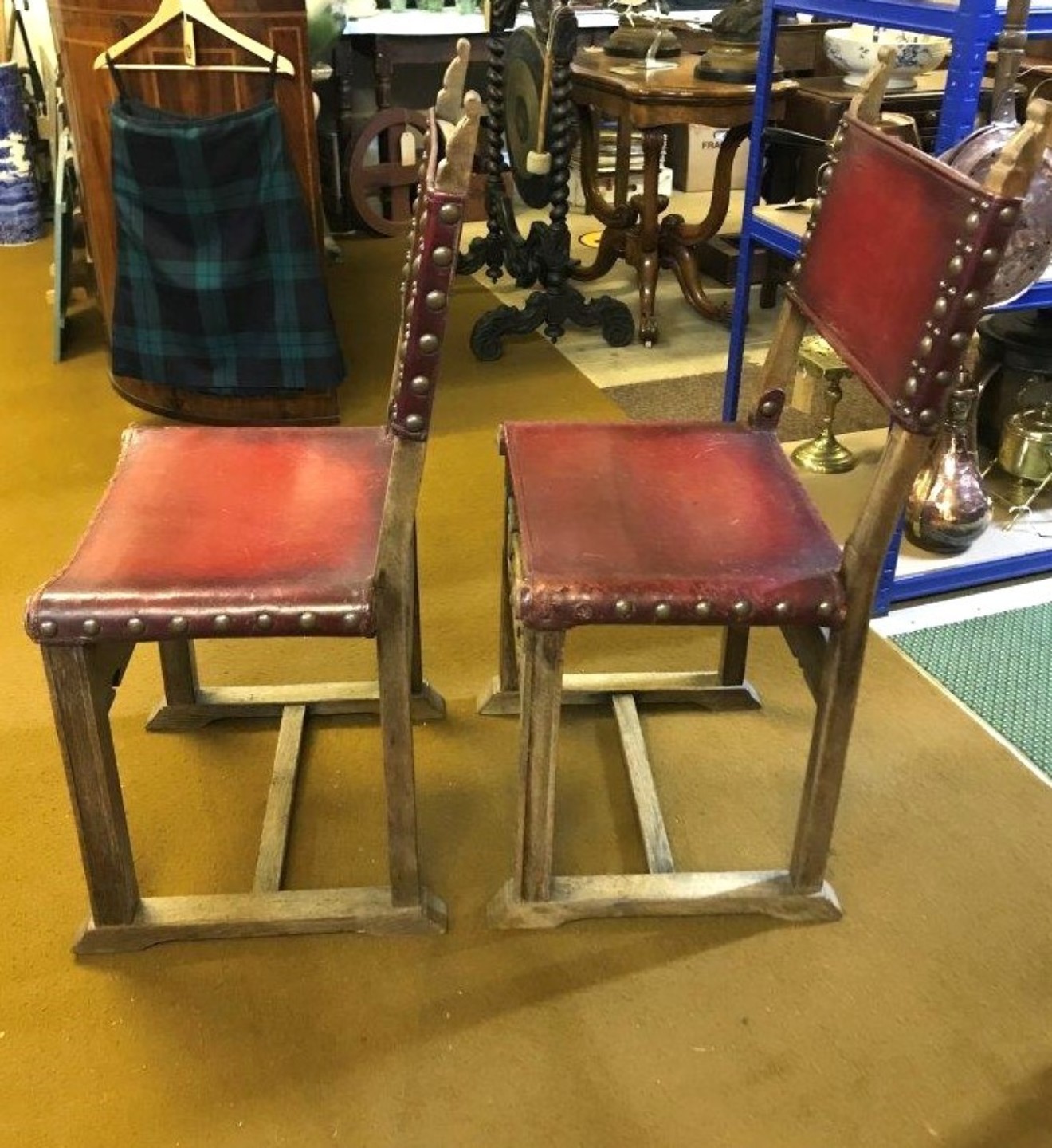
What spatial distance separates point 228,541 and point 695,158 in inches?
154

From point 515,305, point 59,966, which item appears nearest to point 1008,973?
point 59,966

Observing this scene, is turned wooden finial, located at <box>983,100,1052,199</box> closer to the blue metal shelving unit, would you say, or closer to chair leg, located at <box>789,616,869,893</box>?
chair leg, located at <box>789,616,869,893</box>

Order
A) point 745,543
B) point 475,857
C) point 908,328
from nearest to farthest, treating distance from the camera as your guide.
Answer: point 908,328
point 745,543
point 475,857

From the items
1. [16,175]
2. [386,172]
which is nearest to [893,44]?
[386,172]

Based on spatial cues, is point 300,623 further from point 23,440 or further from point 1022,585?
point 23,440

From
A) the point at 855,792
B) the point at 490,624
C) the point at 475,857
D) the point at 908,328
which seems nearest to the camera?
the point at 908,328

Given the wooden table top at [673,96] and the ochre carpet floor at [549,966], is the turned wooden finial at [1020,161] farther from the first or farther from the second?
the wooden table top at [673,96]

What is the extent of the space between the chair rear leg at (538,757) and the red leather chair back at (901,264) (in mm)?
429

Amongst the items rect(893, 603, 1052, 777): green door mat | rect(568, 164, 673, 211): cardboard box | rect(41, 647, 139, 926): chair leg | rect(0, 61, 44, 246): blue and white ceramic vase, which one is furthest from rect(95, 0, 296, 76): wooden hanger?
rect(568, 164, 673, 211): cardboard box

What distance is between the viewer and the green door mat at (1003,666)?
1714mm

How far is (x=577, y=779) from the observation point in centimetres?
162

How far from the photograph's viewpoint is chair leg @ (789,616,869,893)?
1238 millimetres

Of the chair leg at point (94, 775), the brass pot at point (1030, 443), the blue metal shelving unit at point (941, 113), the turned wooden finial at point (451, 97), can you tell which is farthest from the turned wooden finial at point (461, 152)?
the brass pot at point (1030, 443)

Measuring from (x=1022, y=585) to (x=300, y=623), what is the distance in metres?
1.46
